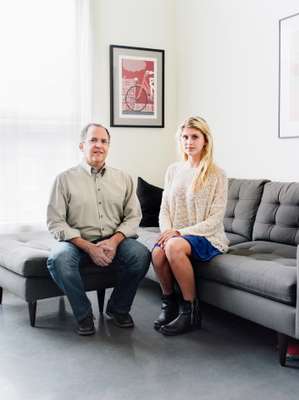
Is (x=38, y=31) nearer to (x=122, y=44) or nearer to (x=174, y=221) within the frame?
(x=122, y=44)

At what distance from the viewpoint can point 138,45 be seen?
4.58 m

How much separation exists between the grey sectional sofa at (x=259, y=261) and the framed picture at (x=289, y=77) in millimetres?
428

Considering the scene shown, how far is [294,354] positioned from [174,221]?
102cm

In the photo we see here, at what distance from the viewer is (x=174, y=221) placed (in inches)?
122

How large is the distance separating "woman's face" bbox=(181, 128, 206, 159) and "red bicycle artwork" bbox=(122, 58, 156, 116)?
1638 mm

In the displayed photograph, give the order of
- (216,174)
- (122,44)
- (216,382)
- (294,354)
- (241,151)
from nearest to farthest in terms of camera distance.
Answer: (216,382)
(294,354)
(216,174)
(241,151)
(122,44)

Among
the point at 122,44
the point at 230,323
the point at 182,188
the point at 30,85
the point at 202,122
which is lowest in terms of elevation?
the point at 230,323

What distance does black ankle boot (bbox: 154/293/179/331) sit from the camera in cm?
290

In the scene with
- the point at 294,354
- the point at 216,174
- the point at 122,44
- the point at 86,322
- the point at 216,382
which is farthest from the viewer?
the point at 122,44

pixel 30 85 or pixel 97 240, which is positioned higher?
pixel 30 85

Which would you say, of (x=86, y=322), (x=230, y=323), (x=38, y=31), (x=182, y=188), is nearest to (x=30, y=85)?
(x=38, y=31)

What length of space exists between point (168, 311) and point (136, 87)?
2.33 meters

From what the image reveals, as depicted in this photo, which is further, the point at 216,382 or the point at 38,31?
the point at 38,31

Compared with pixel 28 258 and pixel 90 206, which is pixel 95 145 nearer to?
pixel 90 206
